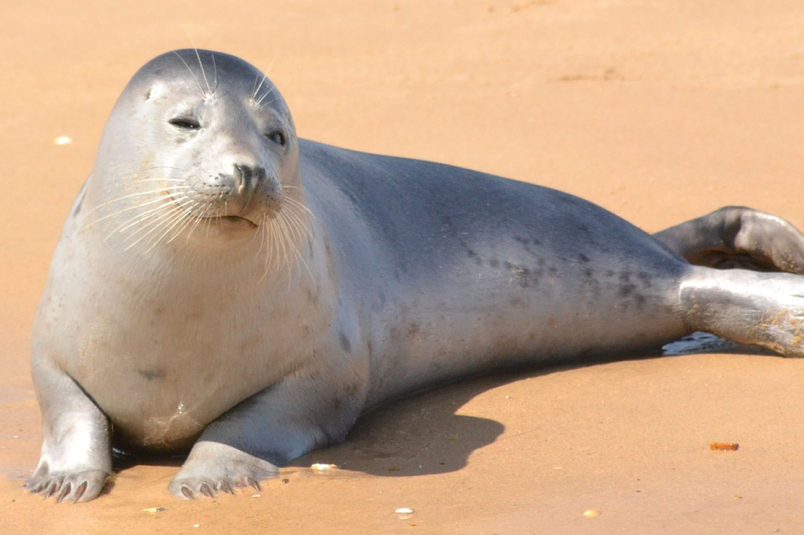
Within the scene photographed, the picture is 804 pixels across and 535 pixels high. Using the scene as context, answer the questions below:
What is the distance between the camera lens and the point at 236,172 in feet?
10.7

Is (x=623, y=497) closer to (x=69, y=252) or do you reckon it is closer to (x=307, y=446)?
(x=307, y=446)

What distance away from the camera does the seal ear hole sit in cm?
Result: 358

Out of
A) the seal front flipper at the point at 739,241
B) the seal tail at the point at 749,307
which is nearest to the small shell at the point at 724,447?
the seal tail at the point at 749,307

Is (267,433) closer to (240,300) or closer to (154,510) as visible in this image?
(240,300)

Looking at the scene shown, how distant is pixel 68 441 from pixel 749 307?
2.52 m

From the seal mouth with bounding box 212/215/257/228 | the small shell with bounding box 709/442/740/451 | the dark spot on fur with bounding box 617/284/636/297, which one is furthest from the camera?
the dark spot on fur with bounding box 617/284/636/297

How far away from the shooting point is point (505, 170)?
7.39 metres

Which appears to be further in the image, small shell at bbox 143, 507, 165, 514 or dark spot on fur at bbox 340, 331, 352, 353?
dark spot on fur at bbox 340, 331, 352, 353

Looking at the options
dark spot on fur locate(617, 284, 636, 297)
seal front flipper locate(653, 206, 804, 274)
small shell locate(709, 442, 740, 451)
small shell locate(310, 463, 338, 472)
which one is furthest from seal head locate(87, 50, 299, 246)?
seal front flipper locate(653, 206, 804, 274)

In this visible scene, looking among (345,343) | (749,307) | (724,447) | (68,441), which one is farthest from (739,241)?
(68,441)

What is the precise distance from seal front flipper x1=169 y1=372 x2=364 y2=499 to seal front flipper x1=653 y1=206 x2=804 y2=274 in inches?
78.0

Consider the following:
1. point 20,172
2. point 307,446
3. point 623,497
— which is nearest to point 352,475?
point 307,446

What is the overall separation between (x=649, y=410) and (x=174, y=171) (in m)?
1.64

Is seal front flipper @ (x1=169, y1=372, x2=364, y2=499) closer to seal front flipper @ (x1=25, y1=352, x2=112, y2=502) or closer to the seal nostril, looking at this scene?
seal front flipper @ (x1=25, y1=352, x2=112, y2=502)
